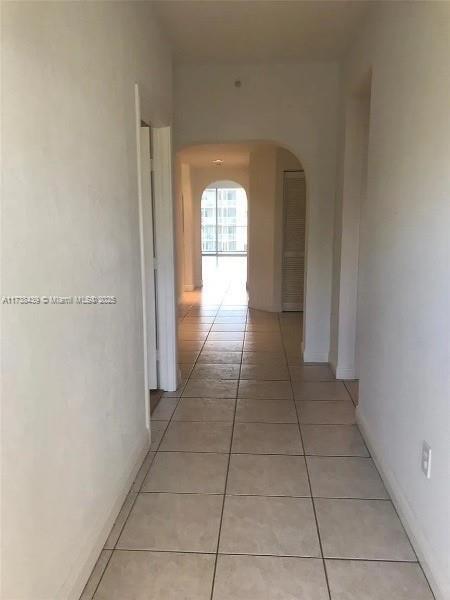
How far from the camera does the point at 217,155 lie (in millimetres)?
7988

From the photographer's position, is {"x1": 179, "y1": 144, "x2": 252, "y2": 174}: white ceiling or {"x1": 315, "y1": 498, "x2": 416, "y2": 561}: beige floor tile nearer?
{"x1": 315, "y1": 498, "x2": 416, "y2": 561}: beige floor tile

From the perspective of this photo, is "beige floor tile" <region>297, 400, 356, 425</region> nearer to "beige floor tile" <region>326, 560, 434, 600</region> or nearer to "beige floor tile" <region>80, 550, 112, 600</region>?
"beige floor tile" <region>326, 560, 434, 600</region>

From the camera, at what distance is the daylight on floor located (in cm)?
144

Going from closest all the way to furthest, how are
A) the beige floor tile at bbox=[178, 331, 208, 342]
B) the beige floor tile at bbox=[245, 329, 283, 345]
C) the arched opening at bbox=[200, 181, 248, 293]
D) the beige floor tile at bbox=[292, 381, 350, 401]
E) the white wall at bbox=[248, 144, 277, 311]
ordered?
1. the beige floor tile at bbox=[292, 381, 350, 401]
2. the beige floor tile at bbox=[245, 329, 283, 345]
3. the beige floor tile at bbox=[178, 331, 208, 342]
4. the white wall at bbox=[248, 144, 277, 311]
5. the arched opening at bbox=[200, 181, 248, 293]

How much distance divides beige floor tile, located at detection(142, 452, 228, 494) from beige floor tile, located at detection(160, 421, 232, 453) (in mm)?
75

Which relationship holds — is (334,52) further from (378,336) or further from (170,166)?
(378,336)

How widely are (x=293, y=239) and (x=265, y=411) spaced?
13.2 feet

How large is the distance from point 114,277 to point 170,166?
5.27 ft

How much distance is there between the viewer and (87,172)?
1828mm

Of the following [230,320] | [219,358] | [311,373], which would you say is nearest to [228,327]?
[230,320]

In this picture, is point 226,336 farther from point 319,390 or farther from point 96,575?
point 96,575

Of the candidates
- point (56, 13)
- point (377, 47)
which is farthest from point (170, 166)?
point (56, 13)

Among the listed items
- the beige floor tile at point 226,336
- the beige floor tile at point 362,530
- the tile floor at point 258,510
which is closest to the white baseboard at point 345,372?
the tile floor at point 258,510

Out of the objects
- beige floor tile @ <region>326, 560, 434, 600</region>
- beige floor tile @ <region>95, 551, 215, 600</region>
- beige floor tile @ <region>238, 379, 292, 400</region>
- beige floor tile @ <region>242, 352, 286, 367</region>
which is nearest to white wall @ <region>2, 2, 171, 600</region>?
beige floor tile @ <region>95, 551, 215, 600</region>
